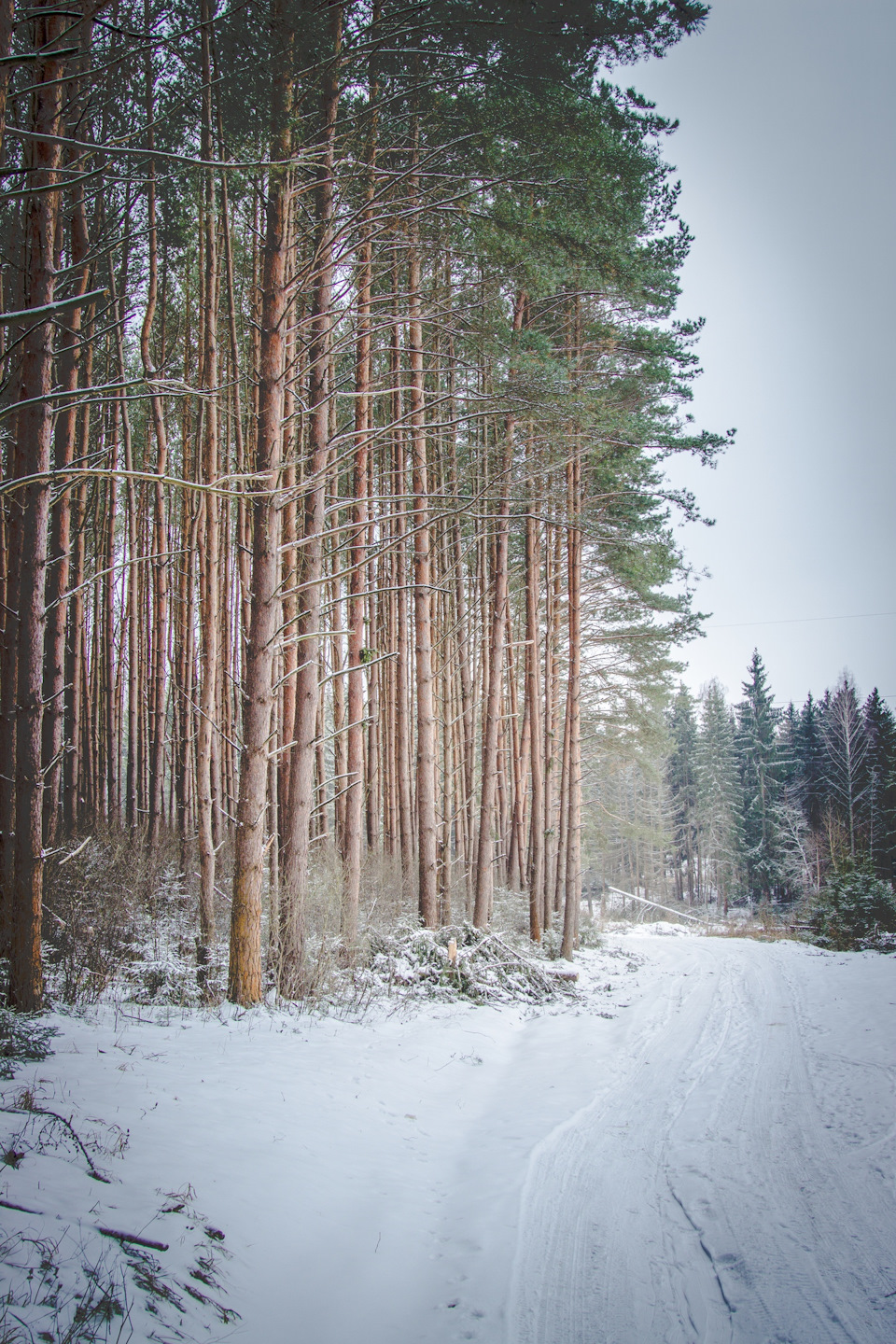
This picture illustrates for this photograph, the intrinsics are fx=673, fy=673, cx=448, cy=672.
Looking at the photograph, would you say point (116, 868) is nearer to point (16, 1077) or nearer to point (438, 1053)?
point (438, 1053)

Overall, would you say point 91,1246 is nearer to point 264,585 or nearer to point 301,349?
point 264,585

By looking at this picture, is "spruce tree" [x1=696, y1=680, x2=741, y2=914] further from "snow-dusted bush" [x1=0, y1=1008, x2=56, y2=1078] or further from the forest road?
"snow-dusted bush" [x1=0, y1=1008, x2=56, y2=1078]

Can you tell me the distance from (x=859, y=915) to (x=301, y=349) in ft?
50.7

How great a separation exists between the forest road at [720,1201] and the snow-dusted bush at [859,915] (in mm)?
9082

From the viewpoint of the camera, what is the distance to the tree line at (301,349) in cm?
426

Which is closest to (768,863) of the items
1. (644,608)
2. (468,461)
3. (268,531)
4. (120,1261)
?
(644,608)

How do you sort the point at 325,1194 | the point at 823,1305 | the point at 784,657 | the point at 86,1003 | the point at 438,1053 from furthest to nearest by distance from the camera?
the point at 784,657, the point at 438,1053, the point at 86,1003, the point at 325,1194, the point at 823,1305

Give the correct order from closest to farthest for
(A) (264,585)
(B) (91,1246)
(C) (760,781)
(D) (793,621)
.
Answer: (B) (91,1246) → (A) (264,585) → (D) (793,621) → (C) (760,781)

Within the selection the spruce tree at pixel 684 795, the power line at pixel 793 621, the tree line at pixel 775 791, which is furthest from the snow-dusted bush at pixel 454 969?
the spruce tree at pixel 684 795

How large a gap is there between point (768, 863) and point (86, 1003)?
112ft

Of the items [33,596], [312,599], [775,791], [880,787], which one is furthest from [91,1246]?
[775,791]

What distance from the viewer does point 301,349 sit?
307 inches

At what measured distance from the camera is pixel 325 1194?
305 cm

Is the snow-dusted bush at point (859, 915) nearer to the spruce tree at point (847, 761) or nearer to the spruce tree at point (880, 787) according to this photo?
the spruce tree at point (880, 787)
